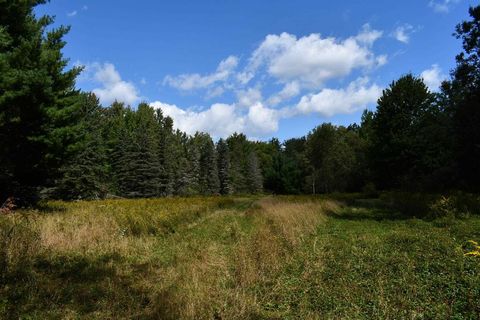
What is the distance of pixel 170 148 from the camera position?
6203 centimetres

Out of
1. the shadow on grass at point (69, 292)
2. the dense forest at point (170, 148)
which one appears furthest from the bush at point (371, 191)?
the shadow on grass at point (69, 292)

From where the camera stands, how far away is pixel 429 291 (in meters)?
5.58

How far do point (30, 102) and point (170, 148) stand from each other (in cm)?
4639

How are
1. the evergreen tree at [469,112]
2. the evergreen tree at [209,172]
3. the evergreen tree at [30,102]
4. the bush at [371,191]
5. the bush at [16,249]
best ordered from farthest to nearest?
1. the evergreen tree at [209,172]
2. the bush at [371,191]
3. the evergreen tree at [469,112]
4. the evergreen tree at [30,102]
5. the bush at [16,249]

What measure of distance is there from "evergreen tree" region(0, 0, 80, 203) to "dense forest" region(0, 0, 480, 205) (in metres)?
0.05

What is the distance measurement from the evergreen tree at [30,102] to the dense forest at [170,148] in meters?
0.05

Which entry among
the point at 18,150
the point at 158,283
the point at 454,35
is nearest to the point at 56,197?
the point at 18,150

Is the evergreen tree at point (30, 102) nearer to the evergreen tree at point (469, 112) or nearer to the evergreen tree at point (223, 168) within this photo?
the evergreen tree at point (469, 112)

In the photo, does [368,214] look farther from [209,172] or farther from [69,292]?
[209,172]

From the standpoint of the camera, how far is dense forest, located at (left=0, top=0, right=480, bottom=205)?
16.1 meters

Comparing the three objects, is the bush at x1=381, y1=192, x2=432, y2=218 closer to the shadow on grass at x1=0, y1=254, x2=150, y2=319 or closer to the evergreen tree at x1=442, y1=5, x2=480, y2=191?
the evergreen tree at x1=442, y1=5, x2=480, y2=191

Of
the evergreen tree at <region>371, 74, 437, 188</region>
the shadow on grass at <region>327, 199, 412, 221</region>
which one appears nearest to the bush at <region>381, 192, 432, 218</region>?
the shadow on grass at <region>327, 199, 412, 221</region>

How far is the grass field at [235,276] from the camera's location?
5133 millimetres

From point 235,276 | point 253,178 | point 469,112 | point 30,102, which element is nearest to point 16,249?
point 235,276
